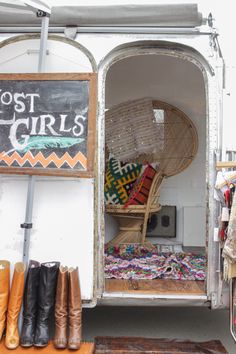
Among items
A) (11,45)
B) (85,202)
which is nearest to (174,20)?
(11,45)

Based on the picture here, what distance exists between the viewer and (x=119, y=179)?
614cm

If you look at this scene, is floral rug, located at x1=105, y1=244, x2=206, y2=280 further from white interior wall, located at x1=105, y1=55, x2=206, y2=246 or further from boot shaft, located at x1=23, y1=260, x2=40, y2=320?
boot shaft, located at x1=23, y1=260, x2=40, y2=320

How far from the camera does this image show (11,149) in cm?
347

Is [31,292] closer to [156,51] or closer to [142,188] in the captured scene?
[156,51]

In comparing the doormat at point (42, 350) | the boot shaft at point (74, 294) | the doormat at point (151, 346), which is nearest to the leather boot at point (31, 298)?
the doormat at point (42, 350)

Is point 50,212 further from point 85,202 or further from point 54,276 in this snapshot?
point 54,276

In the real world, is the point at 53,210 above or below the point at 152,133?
below

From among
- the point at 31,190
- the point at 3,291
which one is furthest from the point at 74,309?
the point at 31,190

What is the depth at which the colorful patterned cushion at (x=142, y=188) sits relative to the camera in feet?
19.1

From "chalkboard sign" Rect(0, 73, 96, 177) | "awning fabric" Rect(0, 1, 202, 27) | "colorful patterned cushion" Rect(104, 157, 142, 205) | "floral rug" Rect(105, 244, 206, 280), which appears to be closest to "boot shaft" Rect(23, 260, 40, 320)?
"chalkboard sign" Rect(0, 73, 96, 177)

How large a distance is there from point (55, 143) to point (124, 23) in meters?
1.23

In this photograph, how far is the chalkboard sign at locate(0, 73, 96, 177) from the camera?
3.41 m

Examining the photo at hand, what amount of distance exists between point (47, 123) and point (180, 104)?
3.12 meters

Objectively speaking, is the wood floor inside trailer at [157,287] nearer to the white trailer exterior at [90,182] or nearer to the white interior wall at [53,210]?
the white trailer exterior at [90,182]
